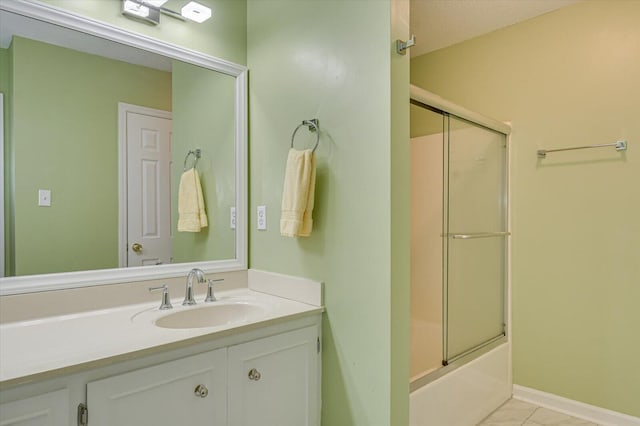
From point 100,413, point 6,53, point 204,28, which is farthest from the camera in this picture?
point 204,28

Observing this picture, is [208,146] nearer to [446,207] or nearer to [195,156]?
[195,156]

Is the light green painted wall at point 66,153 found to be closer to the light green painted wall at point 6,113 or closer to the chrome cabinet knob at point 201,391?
the light green painted wall at point 6,113

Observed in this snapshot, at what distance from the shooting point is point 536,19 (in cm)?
247

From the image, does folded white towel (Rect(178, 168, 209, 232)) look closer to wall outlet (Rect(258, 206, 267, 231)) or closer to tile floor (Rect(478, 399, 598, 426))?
wall outlet (Rect(258, 206, 267, 231))

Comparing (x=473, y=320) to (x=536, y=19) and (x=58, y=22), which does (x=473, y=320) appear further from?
(x=58, y=22)

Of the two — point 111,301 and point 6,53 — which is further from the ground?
point 6,53

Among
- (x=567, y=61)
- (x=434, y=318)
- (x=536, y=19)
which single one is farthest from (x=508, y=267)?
(x=536, y=19)

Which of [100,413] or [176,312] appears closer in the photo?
[100,413]

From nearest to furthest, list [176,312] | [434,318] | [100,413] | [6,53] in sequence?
[100,413], [6,53], [176,312], [434,318]

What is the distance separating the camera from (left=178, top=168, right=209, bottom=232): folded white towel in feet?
6.21

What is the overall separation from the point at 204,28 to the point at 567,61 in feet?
7.16

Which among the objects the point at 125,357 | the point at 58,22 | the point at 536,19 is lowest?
the point at 125,357

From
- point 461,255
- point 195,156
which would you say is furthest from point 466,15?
point 195,156

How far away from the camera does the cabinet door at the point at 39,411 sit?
3.09 ft
